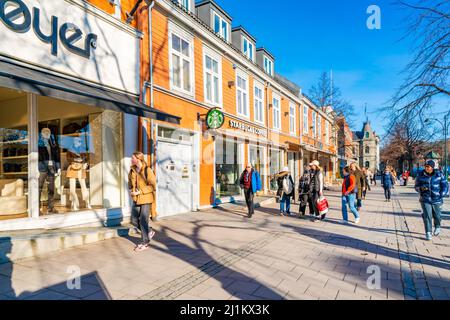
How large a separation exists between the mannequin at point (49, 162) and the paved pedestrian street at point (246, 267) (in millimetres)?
1645

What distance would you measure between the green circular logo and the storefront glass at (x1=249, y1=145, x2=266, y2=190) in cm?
426

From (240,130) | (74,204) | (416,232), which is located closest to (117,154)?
(74,204)

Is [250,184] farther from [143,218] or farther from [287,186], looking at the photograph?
[143,218]

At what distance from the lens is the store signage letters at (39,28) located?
510cm

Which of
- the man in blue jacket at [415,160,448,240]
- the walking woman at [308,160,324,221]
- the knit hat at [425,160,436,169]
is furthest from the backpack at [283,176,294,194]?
the knit hat at [425,160,436,169]

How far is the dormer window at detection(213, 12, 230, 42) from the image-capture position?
493 inches

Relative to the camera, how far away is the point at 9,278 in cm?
383

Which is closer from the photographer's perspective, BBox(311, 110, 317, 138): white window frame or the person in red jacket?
the person in red jacket

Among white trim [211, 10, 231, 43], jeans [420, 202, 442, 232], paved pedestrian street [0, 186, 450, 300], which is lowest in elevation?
paved pedestrian street [0, 186, 450, 300]

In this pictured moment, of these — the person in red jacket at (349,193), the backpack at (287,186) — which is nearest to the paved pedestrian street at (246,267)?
the person in red jacket at (349,193)

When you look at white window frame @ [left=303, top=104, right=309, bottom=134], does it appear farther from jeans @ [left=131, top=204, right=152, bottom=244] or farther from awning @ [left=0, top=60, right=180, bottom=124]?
jeans @ [left=131, top=204, right=152, bottom=244]

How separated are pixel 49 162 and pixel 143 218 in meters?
2.74

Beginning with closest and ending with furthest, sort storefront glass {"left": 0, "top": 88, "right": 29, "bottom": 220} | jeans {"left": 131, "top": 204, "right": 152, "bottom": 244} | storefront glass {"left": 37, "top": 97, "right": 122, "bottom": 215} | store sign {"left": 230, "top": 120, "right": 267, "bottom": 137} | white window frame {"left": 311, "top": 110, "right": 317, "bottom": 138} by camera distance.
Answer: jeans {"left": 131, "top": 204, "right": 152, "bottom": 244} → storefront glass {"left": 0, "top": 88, "right": 29, "bottom": 220} → storefront glass {"left": 37, "top": 97, "right": 122, "bottom": 215} → store sign {"left": 230, "top": 120, "right": 267, "bottom": 137} → white window frame {"left": 311, "top": 110, "right": 317, "bottom": 138}

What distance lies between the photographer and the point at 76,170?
7012mm
